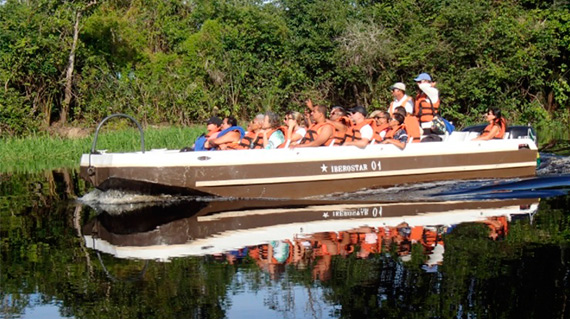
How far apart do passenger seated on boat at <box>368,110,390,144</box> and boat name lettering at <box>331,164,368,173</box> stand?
474mm

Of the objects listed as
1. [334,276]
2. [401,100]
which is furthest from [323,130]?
[334,276]

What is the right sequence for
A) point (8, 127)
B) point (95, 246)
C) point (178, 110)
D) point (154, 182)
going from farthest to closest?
point (178, 110)
point (8, 127)
point (154, 182)
point (95, 246)

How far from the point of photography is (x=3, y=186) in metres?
15.3

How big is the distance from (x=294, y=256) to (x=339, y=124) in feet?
15.5

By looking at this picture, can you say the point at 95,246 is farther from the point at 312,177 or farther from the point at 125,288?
the point at 312,177

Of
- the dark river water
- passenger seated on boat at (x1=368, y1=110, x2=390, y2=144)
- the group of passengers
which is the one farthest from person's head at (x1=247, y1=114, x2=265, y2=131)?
passenger seated on boat at (x1=368, y1=110, x2=390, y2=144)

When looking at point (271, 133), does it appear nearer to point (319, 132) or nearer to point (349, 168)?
point (319, 132)

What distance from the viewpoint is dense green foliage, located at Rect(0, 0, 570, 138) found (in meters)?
25.4

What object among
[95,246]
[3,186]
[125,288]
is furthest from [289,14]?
[125,288]

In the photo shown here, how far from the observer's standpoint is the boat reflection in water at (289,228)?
8.74 m

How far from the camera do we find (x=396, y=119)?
44.5ft

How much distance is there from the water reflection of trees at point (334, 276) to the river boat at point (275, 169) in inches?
92.5

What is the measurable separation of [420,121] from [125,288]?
7.74 m

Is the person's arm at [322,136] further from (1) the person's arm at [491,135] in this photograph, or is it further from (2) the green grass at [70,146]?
(2) the green grass at [70,146]
